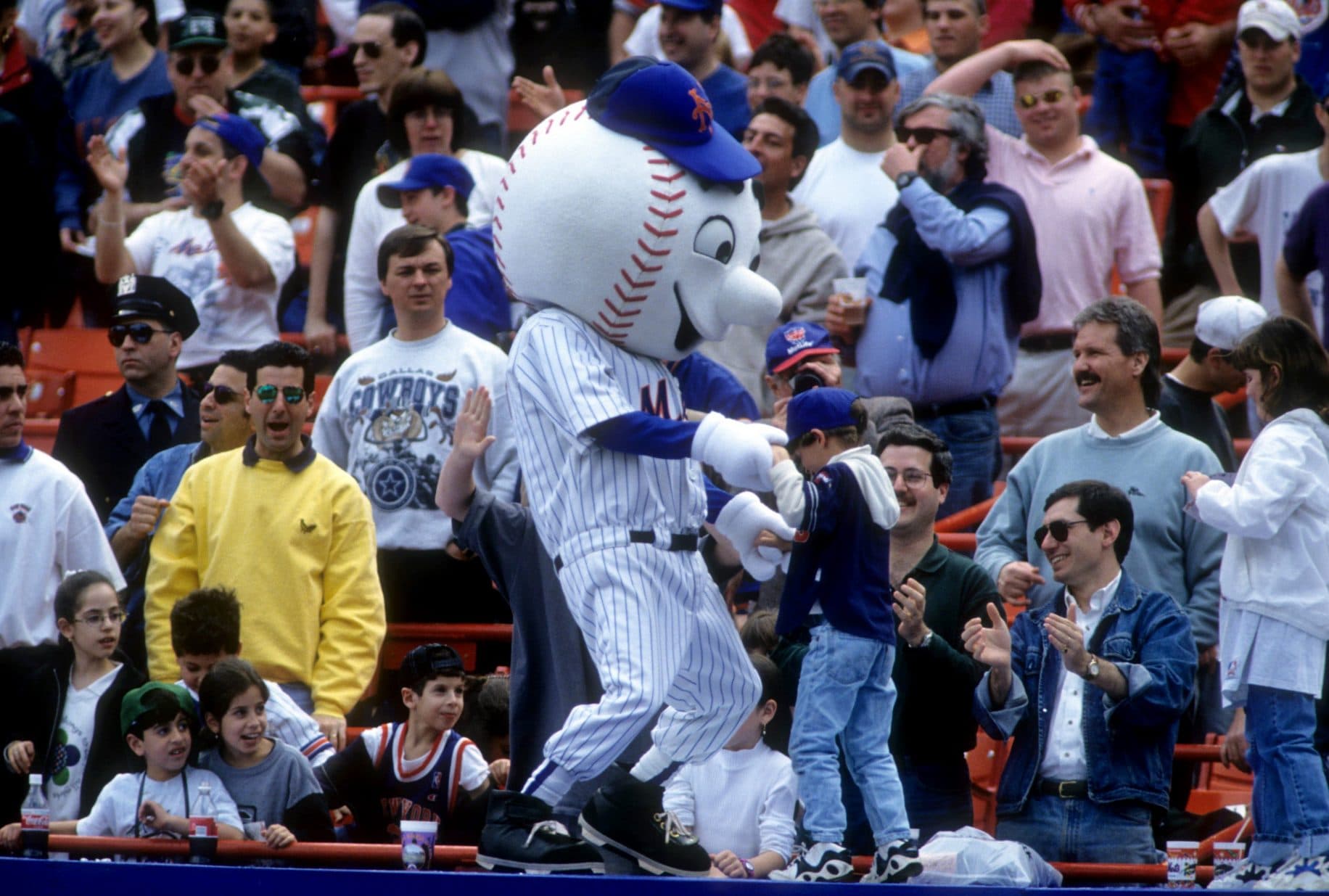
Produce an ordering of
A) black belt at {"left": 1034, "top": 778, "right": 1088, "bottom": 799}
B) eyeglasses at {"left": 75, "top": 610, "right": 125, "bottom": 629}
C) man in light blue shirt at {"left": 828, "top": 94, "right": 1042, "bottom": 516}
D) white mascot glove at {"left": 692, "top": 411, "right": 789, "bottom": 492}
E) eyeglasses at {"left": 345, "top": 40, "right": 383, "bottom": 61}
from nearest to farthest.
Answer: white mascot glove at {"left": 692, "top": 411, "right": 789, "bottom": 492}, black belt at {"left": 1034, "top": 778, "right": 1088, "bottom": 799}, eyeglasses at {"left": 75, "top": 610, "right": 125, "bottom": 629}, man in light blue shirt at {"left": 828, "top": 94, "right": 1042, "bottom": 516}, eyeglasses at {"left": 345, "top": 40, "right": 383, "bottom": 61}

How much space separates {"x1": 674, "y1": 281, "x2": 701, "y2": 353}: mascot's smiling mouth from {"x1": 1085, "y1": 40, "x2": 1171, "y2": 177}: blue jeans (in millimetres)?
4854

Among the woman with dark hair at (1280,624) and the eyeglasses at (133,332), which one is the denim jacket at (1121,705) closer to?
the woman with dark hair at (1280,624)

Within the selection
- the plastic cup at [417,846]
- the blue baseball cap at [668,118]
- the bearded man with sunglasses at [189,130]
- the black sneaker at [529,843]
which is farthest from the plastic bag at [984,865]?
the bearded man with sunglasses at [189,130]

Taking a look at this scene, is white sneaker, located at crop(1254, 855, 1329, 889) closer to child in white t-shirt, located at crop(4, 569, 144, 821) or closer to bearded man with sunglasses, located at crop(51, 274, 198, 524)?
child in white t-shirt, located at crop(4, 569, 144, 821)

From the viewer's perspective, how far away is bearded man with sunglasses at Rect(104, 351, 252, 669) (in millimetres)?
6648

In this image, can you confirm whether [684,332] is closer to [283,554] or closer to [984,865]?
[984,865]

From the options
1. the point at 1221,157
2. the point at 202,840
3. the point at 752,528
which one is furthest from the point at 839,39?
the point at 202,840

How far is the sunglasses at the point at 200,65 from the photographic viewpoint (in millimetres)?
8953

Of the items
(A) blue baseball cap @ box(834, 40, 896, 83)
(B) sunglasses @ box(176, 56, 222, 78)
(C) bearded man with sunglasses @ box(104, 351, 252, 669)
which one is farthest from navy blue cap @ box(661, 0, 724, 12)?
(C) bearded man with sunglasses @ box(104, 351, 252, 669)

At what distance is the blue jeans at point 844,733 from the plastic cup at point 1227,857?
842 millimetres

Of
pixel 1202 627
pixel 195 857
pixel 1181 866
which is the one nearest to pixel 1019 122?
pixel 1202 627

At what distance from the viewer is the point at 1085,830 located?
5305 millimetres

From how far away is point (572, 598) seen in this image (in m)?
4.98

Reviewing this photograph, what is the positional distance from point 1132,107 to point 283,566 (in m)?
5.04
